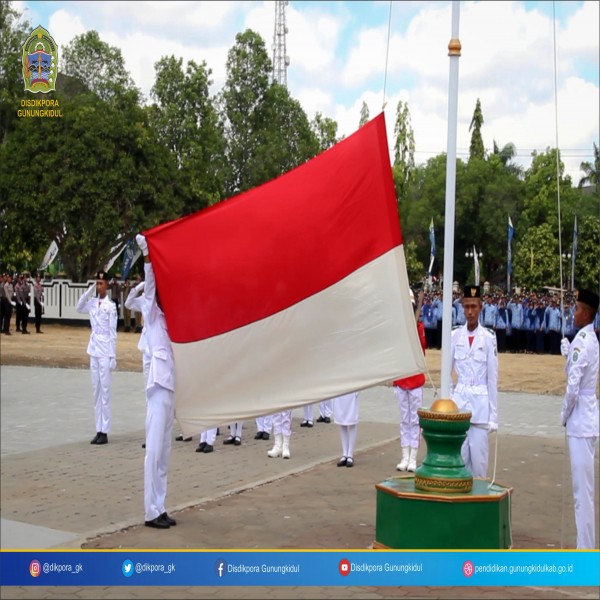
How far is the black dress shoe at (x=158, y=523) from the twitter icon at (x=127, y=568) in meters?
2.25

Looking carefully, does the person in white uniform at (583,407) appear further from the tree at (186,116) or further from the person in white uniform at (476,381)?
the tree at (186,116)

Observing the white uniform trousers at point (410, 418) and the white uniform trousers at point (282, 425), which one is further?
the white uniform trousers at point (282, 425)

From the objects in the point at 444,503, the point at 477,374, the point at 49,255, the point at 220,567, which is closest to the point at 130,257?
the point at 49,255

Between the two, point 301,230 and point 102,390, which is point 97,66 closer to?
point 301,230

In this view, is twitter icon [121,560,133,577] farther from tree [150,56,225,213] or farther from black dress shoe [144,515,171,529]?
tree [150,56,225,213]

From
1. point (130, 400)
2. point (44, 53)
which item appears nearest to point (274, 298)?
point (44, 53)

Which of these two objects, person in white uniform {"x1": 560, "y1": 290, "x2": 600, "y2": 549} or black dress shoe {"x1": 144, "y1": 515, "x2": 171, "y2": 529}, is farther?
black dress shoe {"x1": 144, "y1": 515, "x2": 171, "y2": 529}

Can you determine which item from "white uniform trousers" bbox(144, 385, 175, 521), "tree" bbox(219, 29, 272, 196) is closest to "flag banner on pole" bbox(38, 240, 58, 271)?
"white uniform trousers" bbox(144, 385, 175, 521)

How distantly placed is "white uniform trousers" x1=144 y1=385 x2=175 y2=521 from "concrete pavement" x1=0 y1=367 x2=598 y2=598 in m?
0.19

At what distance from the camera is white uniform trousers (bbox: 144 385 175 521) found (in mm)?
6082

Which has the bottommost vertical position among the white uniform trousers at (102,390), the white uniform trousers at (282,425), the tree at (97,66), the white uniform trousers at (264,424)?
the white uniform trousers at (264,424)

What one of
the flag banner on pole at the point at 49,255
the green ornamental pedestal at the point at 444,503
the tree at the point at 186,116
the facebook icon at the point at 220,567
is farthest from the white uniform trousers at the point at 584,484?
the tree at the point at 186,116

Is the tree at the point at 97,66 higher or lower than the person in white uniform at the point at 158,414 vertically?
higher

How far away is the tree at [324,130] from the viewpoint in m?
7.32
